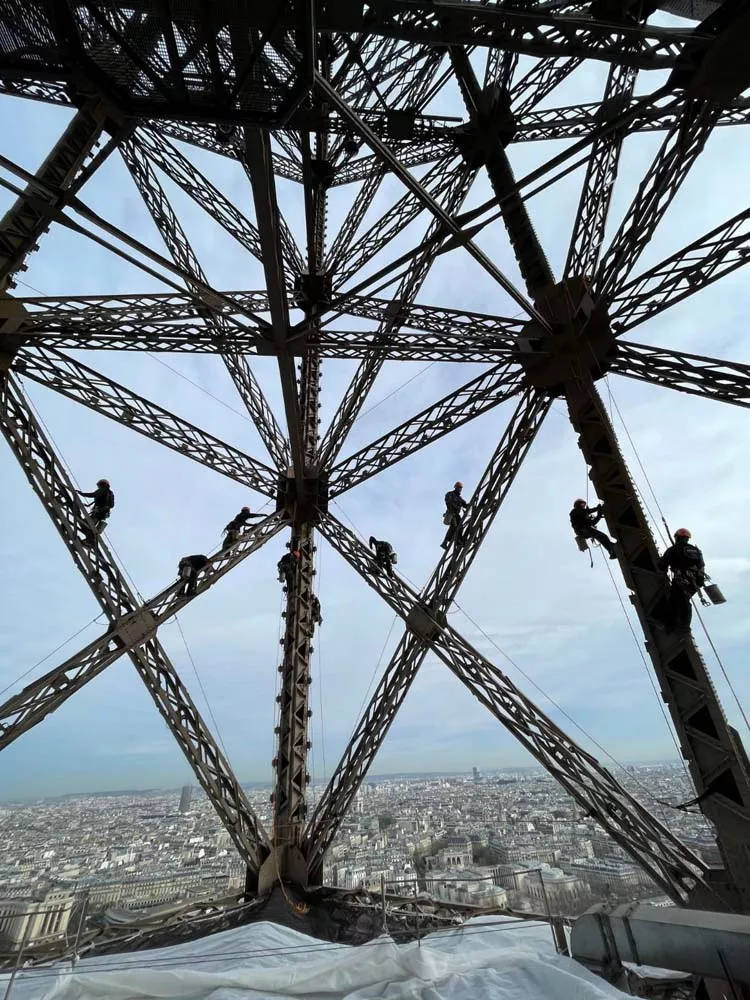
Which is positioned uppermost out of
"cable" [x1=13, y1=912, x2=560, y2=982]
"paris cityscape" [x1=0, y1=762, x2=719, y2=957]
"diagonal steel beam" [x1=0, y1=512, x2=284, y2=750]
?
"diagonal steel beam" [x1=0, y1=512, x2=284, y2=750]

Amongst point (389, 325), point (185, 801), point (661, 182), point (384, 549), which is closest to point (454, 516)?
point (384, 549)

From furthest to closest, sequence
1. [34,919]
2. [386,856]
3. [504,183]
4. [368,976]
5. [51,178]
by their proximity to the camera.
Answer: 1. [504,183]
2. [386,856]
3. [51,178]
4. [34,919]
5. [368,976]

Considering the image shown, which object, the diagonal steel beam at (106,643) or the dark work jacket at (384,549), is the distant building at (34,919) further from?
the dark work jacket at (384,549)

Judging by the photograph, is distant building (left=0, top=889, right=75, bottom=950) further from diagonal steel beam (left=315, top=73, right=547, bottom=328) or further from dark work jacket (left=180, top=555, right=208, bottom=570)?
diagonal steel beam (left=315, top=73, right=547, bottom=328)

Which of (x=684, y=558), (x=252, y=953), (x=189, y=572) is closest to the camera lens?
(x=252, y=953)

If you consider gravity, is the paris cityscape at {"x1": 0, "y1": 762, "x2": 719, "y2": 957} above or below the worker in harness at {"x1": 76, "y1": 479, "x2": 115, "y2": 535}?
below

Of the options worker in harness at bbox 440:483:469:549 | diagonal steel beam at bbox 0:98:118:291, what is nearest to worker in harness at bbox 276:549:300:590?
worker in harness at bbox 440:483:469:549

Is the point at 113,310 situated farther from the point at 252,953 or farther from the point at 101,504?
the point at 252,953

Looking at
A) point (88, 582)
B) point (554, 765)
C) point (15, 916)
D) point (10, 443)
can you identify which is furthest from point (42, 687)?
point (554, 765)
